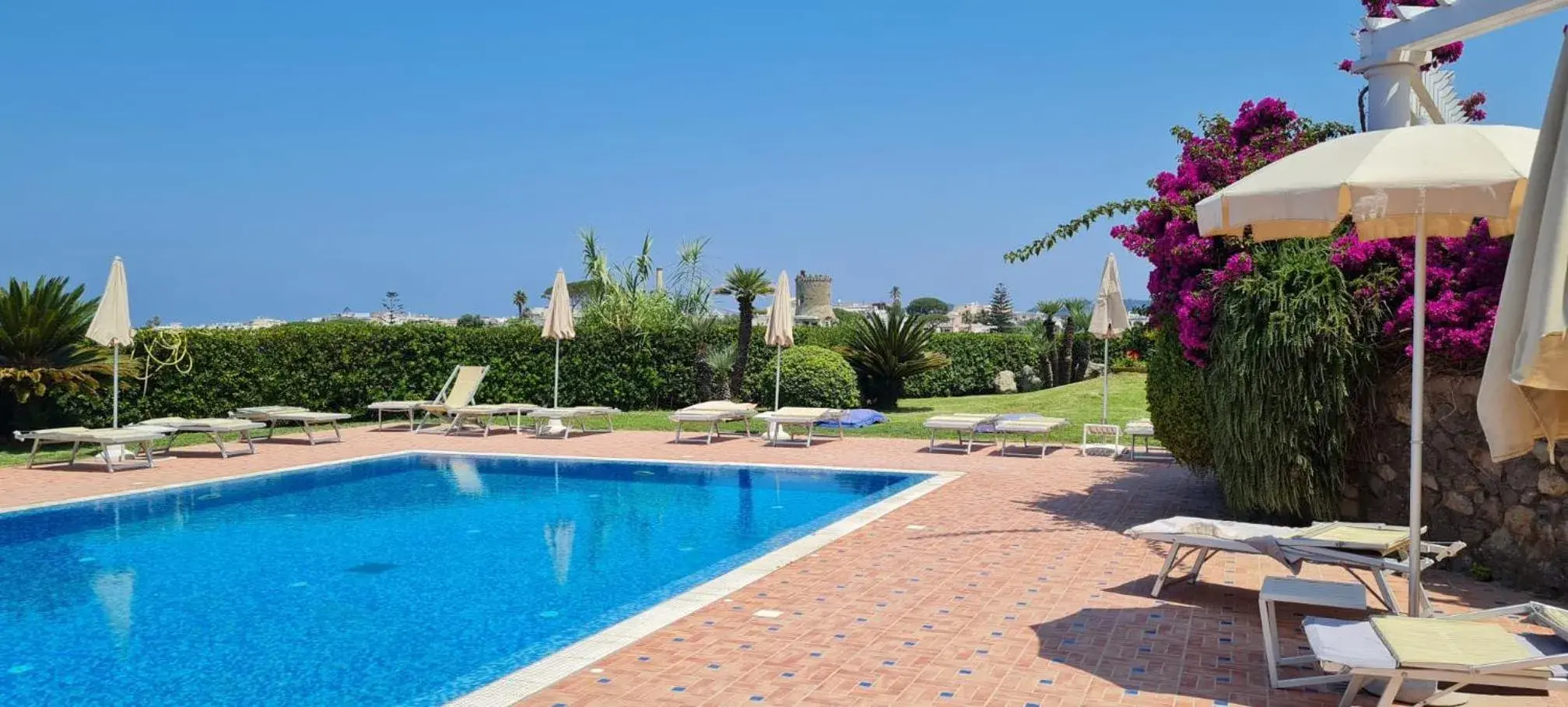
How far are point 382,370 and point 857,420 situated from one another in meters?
9.42

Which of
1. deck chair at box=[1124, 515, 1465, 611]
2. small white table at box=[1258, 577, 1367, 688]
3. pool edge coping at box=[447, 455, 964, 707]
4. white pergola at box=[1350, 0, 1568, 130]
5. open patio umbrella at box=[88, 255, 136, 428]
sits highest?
white pergola at box=[1350, 0, 1568, 130]

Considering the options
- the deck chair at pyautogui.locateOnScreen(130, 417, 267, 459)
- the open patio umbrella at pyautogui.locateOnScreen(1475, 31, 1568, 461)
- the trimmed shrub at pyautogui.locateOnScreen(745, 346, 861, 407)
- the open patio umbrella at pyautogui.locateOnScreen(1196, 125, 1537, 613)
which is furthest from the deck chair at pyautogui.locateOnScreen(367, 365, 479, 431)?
the open patio umbrella at pyautogui.locateOnScreen(1475, 31, 1568, 461)

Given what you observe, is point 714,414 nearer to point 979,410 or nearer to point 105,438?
point 979,410

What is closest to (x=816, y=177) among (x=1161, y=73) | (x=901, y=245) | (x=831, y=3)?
(x=901, y=245)

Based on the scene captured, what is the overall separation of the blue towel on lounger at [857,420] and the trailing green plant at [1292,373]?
10.2 meters

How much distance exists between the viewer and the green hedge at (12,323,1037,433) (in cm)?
1700

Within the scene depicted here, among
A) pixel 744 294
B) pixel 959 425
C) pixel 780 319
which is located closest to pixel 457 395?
pixel 744 294

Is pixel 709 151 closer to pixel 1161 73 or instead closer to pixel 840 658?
pixel 1161 73

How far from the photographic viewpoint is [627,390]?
21.3m

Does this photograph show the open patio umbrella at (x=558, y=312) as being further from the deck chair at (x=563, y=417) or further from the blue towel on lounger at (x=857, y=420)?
the blue towel on lounger at (x=857, y=420)

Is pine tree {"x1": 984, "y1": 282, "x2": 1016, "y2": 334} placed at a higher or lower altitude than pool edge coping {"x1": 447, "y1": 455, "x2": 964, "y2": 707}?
higher

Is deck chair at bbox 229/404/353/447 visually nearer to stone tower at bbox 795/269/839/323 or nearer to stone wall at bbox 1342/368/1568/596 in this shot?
stone wall at bbox 1342/368/1568/596

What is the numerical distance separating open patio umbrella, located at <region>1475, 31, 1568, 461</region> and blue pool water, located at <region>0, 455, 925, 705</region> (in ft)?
14.8

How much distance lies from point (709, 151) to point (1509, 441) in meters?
42.6
